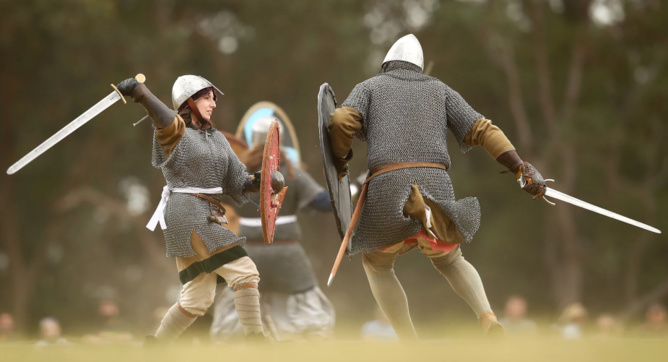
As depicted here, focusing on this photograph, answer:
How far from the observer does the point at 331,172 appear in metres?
4.66

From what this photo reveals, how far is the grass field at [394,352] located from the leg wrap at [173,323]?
126mm

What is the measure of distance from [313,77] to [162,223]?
1323 centimetres

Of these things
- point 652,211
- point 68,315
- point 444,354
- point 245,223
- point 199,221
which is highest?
point 652,211

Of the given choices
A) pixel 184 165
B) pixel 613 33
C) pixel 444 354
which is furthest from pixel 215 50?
pixel 444 354

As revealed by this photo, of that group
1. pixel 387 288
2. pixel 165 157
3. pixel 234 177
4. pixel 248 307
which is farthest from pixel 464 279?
pixel 165 157

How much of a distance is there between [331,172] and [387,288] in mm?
645

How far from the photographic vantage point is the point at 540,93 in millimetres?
17406

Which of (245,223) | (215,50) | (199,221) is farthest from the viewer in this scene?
(215,50)

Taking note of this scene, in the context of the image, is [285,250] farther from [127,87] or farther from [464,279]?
[127,87]

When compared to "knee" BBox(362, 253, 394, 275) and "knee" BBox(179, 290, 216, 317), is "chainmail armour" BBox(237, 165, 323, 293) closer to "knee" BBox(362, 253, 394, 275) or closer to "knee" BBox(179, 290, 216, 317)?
"knee" BBox(362, 253, 394, 275)

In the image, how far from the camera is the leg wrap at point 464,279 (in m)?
4.75

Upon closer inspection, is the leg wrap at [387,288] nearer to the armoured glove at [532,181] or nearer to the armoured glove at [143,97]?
the armoured glove at [532,181]

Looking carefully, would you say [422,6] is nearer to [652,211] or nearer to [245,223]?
[652,211]

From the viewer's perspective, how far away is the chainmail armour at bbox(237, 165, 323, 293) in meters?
6.87
